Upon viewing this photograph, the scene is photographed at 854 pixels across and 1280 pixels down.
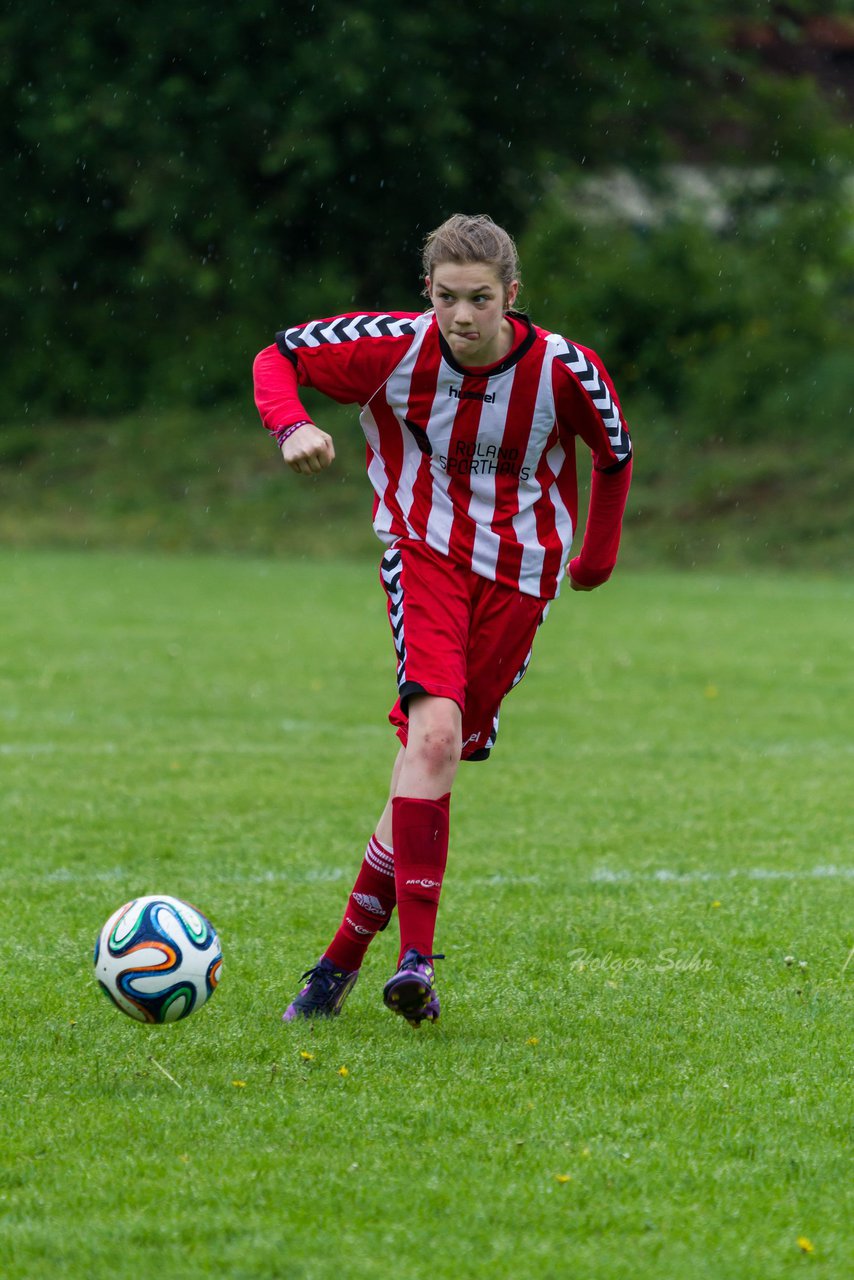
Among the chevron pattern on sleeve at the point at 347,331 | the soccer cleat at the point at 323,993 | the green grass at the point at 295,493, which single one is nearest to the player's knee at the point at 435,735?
the soccer cleat at the point at 323,993

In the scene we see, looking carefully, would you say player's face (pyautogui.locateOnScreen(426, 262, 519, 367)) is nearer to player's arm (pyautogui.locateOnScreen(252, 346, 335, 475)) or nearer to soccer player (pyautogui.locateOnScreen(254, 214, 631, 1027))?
soccer player (pyautogui.locateOnScreen(254, 214, 631, 1027))

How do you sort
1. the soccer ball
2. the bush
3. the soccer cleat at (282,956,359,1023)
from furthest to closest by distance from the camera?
the bush → the soccer cleat at (282,956,359,1023) → the soccer ball

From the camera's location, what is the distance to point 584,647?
12.4m

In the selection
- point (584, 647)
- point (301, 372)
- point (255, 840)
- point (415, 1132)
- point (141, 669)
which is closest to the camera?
point (415, 1132)

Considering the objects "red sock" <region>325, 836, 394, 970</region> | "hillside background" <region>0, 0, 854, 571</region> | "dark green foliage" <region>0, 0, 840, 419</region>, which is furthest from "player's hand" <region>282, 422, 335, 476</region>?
"dark green foliage" <region>0, 0, 840, 419</region>

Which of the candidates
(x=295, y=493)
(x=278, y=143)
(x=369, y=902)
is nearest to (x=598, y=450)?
(x=369, y=902)

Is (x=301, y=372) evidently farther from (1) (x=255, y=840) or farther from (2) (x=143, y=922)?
(1) (x=255, y=840)

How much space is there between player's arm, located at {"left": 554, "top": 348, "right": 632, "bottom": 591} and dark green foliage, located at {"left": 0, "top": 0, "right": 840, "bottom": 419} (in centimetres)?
1948

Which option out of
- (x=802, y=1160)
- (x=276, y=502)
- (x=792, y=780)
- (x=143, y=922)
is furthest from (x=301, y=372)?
(x=276, y=502)

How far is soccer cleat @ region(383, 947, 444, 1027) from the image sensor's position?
149 inches

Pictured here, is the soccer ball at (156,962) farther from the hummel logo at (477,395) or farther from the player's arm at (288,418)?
the hummel logo at (477,395)

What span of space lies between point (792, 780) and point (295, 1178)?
493cm

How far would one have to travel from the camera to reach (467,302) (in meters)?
4.01

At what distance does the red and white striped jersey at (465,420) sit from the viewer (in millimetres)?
4195
